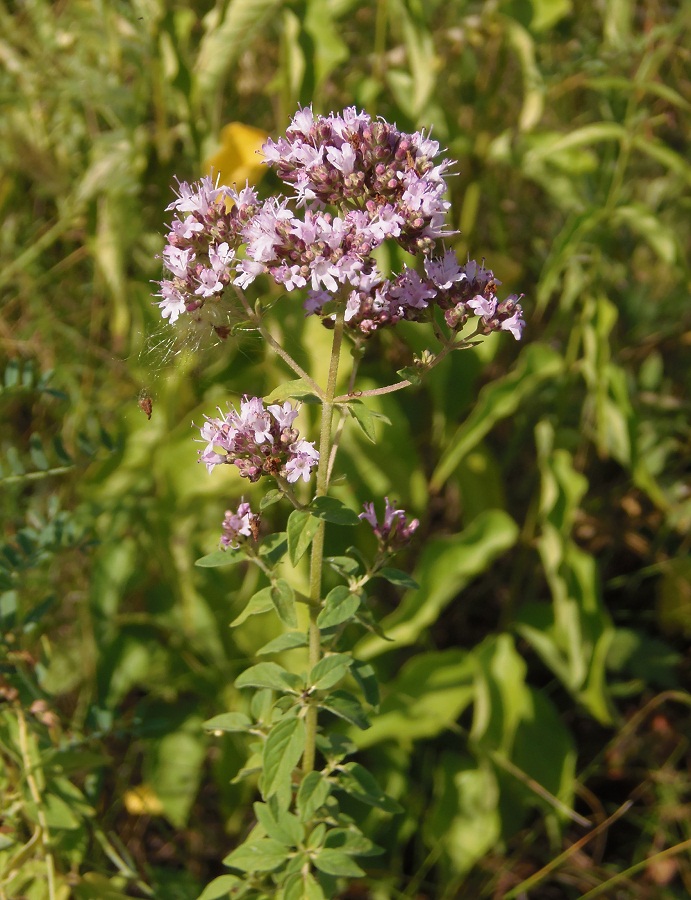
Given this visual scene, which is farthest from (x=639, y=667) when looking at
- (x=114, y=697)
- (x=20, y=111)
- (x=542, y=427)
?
(x=20, y=111)

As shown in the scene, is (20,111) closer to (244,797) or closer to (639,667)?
(244,797)

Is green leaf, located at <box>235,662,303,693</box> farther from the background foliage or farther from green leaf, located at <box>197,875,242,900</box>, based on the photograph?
the background foliage

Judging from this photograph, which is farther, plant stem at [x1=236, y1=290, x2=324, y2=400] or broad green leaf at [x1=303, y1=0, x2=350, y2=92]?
broad green leaf at [x1=303, y1=0, x2=350, y2=92]

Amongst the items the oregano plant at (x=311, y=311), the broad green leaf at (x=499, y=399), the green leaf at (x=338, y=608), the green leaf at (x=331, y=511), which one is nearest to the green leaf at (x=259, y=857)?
the oregano plant at (x=311, y=311)

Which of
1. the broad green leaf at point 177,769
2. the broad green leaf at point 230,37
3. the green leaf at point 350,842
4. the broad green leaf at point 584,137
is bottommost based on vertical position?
the broad green leaf at point 177,769

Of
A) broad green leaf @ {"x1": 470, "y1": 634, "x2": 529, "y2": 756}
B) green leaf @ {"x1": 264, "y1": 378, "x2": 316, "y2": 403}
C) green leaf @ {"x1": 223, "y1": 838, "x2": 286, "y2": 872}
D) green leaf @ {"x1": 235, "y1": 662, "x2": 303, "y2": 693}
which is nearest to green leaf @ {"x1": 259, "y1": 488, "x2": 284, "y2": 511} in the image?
green leaf @ {"x1": 264, "y1": 378, "x2": 316, "y2": 403}

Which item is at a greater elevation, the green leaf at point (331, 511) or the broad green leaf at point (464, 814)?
the green leaf at point (331, 511)

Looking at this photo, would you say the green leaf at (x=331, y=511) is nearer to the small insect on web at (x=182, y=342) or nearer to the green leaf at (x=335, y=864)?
the small insect on web at (x=182, y=342)
